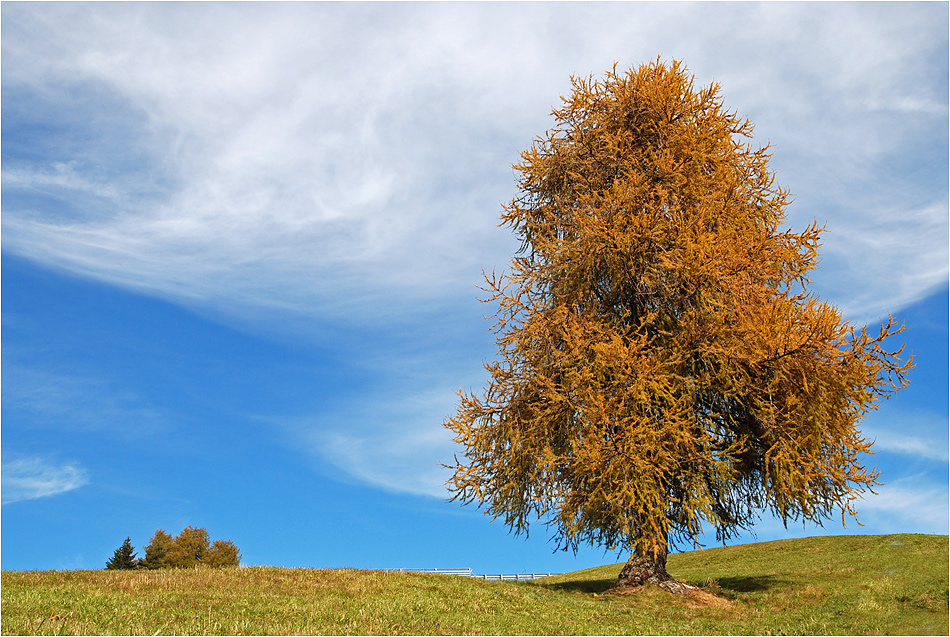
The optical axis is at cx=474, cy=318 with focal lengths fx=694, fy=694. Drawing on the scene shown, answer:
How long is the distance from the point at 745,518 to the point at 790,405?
336 centimetres

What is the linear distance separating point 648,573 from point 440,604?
20.3ft

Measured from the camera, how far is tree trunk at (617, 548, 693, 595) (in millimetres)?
16438

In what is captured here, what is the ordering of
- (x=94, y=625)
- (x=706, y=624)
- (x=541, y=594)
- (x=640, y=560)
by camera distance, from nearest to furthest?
(x=94, y=625) → (x=706, y=624) → (x=541, y=594) → (x=640, y=560)

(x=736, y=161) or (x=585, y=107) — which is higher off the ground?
(x=585, y=107)

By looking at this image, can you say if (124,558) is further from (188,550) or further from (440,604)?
(440,604)

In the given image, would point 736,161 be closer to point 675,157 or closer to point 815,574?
point 675,157

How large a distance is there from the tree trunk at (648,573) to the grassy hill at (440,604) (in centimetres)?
44

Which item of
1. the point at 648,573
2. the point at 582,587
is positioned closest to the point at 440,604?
the point at 648,573

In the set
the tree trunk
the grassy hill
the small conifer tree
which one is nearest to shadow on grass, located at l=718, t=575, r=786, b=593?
the grassy hill

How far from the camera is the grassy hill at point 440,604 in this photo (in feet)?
33.8

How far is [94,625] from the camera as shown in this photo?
31.4 feet

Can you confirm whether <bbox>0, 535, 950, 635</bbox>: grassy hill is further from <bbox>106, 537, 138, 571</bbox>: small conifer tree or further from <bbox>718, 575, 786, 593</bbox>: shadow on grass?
<bbox>106, 537, 138, 571</bbox>: small conifer tree

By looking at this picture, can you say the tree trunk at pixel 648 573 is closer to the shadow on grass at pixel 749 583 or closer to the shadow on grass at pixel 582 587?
the shadow on grass at pixel 582 587

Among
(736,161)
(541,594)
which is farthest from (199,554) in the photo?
(736,161)
